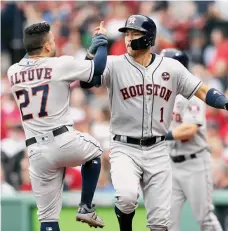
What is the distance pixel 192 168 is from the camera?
9555 millimetres

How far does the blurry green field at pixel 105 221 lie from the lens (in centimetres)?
1067

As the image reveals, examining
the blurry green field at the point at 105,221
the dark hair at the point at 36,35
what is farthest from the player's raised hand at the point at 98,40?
the blurry green field at the point at 105,221

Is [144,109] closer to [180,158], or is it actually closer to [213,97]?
[213,97]

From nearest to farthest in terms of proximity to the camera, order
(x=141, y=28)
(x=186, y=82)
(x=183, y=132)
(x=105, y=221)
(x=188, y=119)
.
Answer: (x=141, y=28) → (x=186, y=82) → (x=183, y=132) → (x=188, y=119) → (x=105, y=221)

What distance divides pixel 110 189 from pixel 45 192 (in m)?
4.13

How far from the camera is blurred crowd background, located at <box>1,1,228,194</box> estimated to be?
40.2 feet

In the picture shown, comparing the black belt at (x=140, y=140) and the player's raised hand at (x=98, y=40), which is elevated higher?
the player's raised hand at (x=98, y=40)

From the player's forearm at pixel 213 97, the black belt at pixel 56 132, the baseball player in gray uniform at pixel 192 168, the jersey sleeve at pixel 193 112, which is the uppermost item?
the player's forearm at pixel 213 97

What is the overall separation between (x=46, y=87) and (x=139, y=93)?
0.95 meters

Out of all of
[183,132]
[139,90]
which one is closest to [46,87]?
[139,90]

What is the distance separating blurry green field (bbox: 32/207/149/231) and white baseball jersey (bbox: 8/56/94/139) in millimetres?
3366

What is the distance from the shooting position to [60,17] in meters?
16.2

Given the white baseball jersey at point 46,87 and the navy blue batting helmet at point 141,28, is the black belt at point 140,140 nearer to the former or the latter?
the white baseball jersey at point 46,87

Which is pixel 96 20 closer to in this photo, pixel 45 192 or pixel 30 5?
pixel 30 5
